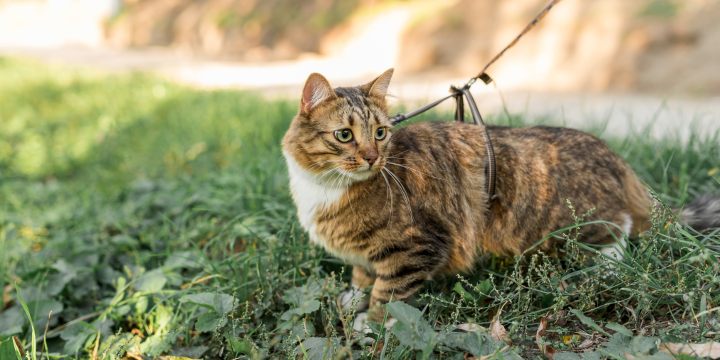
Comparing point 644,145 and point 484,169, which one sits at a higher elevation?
point 484,169

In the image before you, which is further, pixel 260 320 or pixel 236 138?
pixel 236 138

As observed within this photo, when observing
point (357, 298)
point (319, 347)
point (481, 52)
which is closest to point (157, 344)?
point (319, 347)

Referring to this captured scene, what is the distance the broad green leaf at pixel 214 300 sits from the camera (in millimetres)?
1767

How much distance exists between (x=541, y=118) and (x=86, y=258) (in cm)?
351

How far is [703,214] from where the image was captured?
205cm

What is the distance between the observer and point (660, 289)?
5.12 feet

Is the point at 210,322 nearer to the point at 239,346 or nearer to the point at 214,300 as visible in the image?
the point at 214,300

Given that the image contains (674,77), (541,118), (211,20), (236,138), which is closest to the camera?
(541,118)

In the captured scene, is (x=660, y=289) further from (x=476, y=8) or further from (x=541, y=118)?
(x=476, y=8)

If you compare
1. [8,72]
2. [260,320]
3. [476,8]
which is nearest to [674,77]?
[476,8]

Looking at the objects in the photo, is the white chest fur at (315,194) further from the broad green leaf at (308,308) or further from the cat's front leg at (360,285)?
the broad green leaf at (308,308)

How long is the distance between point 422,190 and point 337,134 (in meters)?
0.43

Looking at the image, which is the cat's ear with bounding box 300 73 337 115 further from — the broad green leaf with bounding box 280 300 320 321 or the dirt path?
the dirt path

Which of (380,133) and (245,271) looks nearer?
(380,133)
